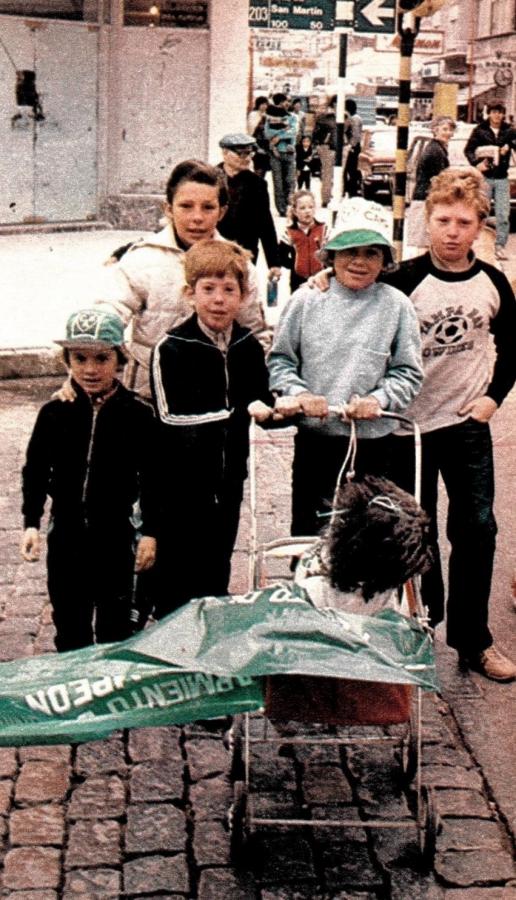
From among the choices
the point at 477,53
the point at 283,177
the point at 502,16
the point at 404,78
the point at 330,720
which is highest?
the point at 502,16

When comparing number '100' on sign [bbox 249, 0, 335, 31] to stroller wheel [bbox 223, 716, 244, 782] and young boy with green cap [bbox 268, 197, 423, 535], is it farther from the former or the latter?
stroller wheel [bbox 223, 716, 244, 782]

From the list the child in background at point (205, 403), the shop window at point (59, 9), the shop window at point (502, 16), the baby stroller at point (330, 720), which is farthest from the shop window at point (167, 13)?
the shop window at point (502, 16)

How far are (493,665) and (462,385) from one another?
1.09 meters

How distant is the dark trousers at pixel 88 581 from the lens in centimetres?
488

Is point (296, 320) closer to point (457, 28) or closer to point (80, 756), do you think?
point (80, 756)

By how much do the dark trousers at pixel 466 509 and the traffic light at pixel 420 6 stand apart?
672 cm

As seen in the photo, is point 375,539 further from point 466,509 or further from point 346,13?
point 346,13

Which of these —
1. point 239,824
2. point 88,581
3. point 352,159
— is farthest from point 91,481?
point 352,159

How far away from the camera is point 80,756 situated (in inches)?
182

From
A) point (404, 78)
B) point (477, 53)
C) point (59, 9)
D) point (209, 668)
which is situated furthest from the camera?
point (477, 53)

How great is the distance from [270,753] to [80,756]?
2.10 feet

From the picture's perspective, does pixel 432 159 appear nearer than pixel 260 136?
Yes

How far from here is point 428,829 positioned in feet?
12.8

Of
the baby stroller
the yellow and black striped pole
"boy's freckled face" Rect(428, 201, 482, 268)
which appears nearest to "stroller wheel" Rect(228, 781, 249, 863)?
the baby stroller
